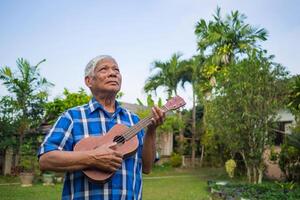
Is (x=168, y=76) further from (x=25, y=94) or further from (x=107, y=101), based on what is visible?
(x=107, y=101)

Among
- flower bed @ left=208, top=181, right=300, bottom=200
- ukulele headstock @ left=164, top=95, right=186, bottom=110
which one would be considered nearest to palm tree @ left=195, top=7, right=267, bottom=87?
flower bed @ left=208, top=181, right=300, bottom=200

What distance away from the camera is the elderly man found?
1820 millimetres

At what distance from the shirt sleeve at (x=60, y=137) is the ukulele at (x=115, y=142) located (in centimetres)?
6

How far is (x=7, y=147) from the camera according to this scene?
593 inches

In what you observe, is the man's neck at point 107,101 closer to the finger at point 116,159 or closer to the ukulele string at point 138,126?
the ukulele string at point 138,126

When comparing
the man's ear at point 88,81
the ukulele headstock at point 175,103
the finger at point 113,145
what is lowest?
the finger at point 113,145

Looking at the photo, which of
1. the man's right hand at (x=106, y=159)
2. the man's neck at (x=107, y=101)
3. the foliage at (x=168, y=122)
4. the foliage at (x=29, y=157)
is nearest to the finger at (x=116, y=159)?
the man's right hand at (x=106, y=159)

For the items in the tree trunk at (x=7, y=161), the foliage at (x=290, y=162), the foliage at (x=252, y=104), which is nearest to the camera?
the foliage at (x=252, y=104)

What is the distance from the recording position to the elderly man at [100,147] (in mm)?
1820

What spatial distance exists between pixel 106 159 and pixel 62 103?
14.6 metres

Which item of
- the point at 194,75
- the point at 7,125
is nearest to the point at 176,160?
the point at 194,75

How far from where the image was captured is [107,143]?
194 centimetres

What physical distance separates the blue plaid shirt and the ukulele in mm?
58

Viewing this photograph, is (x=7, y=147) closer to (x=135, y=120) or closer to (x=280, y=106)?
(x=280, y=106)
